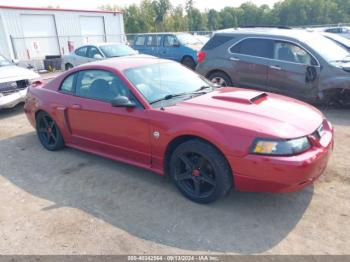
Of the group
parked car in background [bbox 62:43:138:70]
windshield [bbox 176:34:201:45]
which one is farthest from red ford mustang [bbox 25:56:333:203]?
windshield [bbox 176:34:201:45]

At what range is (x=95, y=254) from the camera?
291 cm

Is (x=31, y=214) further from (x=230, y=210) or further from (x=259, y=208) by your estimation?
(x=259, y=208)

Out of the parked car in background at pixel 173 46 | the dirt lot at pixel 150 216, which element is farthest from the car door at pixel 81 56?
the dirt lot at pixel 150 216

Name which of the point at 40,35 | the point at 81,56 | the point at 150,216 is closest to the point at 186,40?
the point at 81,56

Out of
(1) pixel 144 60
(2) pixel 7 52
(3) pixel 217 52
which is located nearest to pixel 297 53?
(3) pixel 217 52

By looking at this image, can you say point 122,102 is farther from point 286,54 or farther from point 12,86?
point 12,86

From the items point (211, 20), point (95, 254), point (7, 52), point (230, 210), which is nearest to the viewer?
point (95, 254)

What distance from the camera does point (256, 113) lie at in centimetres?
346

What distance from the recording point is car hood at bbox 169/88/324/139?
320cm

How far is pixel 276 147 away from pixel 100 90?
2.46 meters

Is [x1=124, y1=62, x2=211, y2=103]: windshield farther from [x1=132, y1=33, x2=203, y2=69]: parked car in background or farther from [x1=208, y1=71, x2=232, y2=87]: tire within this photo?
[x1=132, y1=33, x2=203, y2=69]: parked car in background

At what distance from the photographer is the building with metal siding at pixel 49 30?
18.2 m

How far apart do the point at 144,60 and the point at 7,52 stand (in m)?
16.3

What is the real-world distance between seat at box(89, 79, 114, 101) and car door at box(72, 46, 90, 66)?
26.9ft
